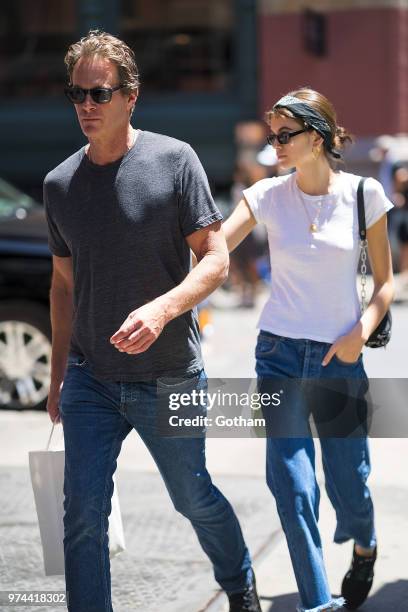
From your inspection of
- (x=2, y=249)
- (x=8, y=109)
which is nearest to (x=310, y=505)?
(x=2, y=249)

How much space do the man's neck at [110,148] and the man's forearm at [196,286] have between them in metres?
0.43

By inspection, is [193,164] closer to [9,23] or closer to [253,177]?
[253,177]

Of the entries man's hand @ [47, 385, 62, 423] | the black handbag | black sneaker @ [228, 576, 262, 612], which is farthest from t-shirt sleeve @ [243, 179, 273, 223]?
black sneaker @ [228, 576, 262, 612]

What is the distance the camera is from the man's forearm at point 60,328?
3922 millimetres

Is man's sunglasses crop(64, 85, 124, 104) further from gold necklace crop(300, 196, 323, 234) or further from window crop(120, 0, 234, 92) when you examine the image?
window crop(120, 0, 234, 92)

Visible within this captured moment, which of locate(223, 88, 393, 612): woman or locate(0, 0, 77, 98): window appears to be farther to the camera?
locate(0, 0, 77, 98): window

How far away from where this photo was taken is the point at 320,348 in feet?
12.7

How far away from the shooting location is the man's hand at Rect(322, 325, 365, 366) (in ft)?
12.6

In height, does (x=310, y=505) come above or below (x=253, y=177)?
below

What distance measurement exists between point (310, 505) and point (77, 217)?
119 centimetres

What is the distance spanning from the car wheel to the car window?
893 mm

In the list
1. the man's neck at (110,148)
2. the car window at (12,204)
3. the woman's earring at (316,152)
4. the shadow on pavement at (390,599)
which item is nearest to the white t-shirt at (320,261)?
the woman's earring at (316,152)

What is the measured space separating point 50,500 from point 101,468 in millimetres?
341
